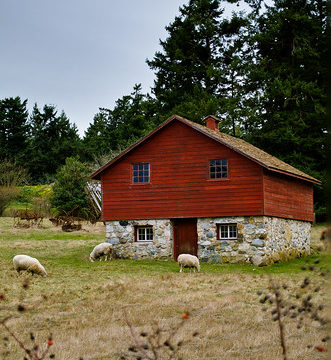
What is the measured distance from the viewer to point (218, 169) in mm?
24141

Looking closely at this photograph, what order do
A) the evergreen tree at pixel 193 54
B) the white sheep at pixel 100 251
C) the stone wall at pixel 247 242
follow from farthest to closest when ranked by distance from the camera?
the evergreen tree at pixel 193 54 < the white sheep at pixel 100 251 < the stone wall at pixel 247 242

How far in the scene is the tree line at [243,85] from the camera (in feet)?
128

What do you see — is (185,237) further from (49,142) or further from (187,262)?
(49,142)

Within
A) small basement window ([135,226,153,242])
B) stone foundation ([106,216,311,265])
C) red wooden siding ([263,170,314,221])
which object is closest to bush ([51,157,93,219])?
stone foundation ([106,216,311,265])

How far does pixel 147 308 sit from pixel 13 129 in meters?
57.4

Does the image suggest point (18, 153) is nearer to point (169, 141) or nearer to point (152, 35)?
point (152, 35)

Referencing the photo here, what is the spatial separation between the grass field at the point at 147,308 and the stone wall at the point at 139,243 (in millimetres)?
1446

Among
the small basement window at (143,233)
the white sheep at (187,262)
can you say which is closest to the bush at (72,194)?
the small basement window at (143,233)

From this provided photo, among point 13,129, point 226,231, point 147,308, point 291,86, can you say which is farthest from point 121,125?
point 147,308

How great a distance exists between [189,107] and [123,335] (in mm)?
35811

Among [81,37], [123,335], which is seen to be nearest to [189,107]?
[81,37]

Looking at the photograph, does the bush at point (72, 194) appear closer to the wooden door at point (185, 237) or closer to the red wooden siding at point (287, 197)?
the wooden door at point (185, 237)

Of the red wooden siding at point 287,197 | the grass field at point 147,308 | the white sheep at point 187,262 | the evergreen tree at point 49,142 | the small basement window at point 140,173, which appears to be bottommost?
the grass field at point 147,308

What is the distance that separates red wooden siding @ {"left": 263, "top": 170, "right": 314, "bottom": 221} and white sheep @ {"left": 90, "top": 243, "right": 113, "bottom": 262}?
25.8ft
